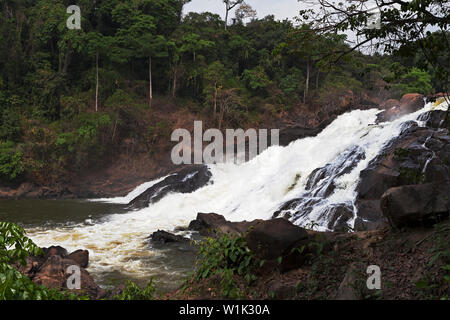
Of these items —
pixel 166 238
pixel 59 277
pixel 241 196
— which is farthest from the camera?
pixel 241 196

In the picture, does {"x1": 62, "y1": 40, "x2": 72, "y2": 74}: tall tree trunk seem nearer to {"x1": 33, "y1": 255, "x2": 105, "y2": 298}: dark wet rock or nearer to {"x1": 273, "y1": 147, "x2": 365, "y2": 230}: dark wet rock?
{"x1": 273, "y1": 147, "x2": 365, "y2": 230}: dark wet rock

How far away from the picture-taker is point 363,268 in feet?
15.8

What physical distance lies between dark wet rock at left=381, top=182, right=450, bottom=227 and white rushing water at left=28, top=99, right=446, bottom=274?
569 cm

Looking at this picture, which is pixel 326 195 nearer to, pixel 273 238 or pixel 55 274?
pixel 273 238

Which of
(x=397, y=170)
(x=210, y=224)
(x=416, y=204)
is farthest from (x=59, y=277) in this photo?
(x=397, y=170)

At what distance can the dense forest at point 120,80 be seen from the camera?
24.3 m

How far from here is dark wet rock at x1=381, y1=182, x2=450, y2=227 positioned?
5211mm

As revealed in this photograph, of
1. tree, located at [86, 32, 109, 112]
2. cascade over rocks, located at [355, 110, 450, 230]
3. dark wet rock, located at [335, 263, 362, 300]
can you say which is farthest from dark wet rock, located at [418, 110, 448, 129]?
tree, located at [86, 32, 109, 112]

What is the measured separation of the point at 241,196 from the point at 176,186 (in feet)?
13.7

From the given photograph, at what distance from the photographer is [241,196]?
17031mm

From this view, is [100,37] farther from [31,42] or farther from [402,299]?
[402,299]

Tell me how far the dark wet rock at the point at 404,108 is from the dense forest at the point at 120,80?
403 centimetres
